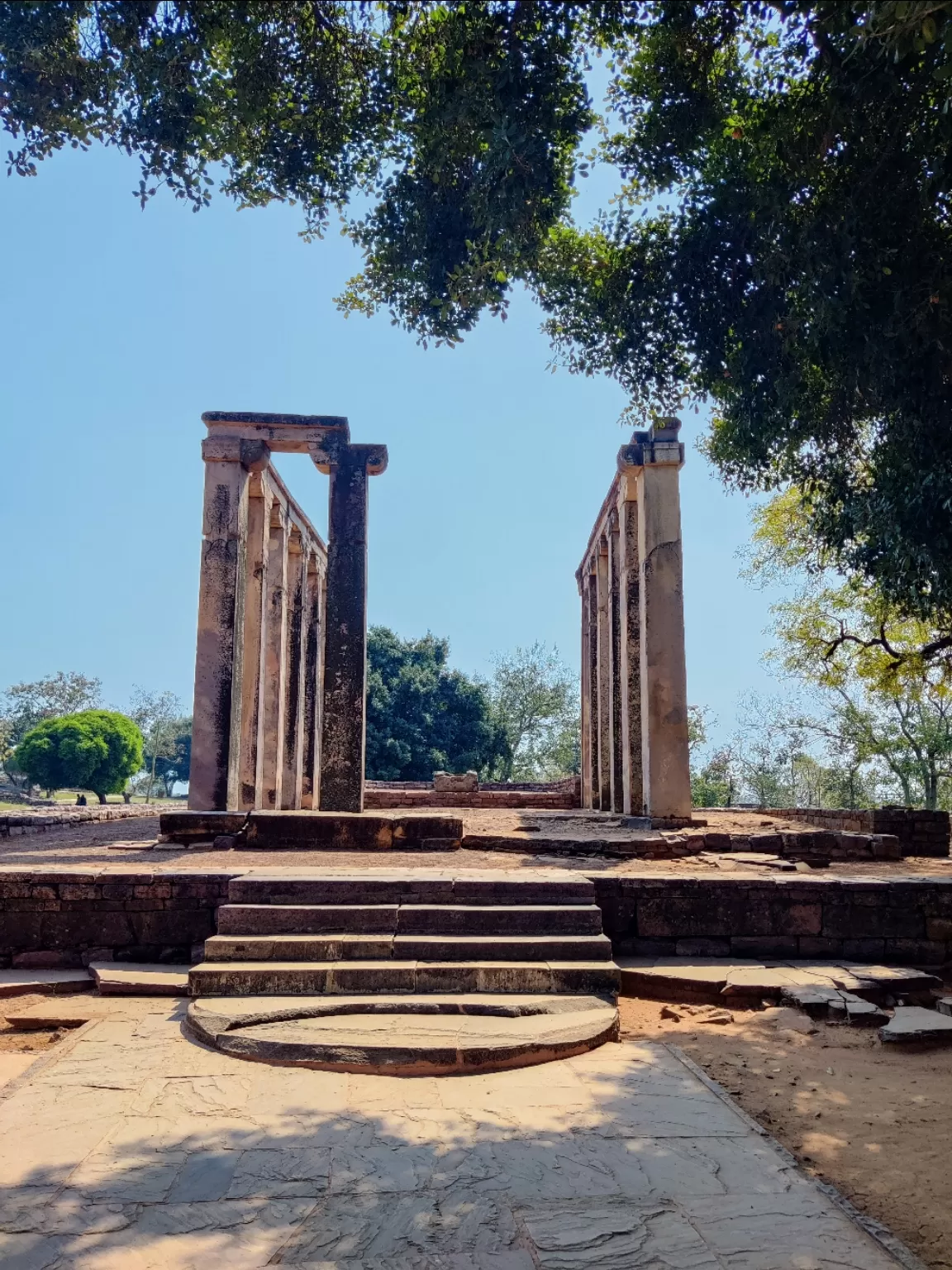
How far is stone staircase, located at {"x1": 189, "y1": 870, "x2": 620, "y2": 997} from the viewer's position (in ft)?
19.3

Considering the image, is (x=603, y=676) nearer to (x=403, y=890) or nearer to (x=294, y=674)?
(x=294, y=674)

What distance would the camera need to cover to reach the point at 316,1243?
3131 mm

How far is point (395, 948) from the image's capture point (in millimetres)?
6172

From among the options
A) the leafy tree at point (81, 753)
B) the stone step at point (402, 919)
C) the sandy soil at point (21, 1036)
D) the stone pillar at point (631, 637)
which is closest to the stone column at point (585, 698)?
the stone pillar at point (631, 637)

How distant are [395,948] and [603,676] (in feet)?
42.5

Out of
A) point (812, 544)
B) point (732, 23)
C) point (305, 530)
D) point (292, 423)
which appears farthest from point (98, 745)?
point (732, 23)

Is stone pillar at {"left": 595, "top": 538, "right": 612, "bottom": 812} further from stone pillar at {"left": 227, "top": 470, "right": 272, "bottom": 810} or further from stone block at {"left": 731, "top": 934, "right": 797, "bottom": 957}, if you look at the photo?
stone block at {"left": 731, "top": 934, "right": 797, "bottom": 957}

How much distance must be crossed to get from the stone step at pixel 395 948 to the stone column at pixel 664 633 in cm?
621

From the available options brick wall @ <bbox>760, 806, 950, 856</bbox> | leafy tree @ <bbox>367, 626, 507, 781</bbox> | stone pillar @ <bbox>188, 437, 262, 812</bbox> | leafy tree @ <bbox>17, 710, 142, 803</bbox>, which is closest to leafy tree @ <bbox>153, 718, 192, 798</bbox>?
leafy tree @ <bbox>17, 710, 142, 803</bbox>

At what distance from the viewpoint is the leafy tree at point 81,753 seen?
116ft

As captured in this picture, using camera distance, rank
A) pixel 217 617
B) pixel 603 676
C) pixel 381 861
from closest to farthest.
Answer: pixel 381 861 → pixel 217 617 → pixel 603 676

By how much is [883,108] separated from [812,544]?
36.6ft

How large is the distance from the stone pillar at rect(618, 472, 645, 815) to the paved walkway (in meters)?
9.91

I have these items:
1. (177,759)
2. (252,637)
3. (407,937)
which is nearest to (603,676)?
(252,637)
